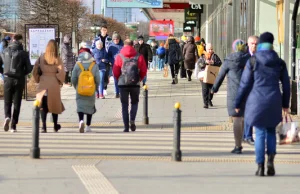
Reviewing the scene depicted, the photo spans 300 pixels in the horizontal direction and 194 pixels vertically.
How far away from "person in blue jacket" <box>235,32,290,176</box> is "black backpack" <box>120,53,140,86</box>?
5093 millimetres

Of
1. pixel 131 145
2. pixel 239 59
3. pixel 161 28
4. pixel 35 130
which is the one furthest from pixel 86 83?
pixel 161 28

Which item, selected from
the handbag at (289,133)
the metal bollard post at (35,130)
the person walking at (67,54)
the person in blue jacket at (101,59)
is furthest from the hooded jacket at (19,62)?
the person walking at (67,54)

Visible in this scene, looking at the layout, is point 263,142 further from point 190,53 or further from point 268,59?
point 190,53

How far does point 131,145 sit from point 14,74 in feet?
10.6

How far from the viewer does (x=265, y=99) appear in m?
10.2

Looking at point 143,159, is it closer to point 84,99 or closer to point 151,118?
point 84,99

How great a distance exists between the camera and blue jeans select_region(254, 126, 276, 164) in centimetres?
1022

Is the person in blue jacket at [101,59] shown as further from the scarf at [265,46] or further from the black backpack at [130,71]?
the scarf at [265,46]

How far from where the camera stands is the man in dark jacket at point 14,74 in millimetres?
15508

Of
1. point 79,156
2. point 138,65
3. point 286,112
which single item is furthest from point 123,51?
point 286,112

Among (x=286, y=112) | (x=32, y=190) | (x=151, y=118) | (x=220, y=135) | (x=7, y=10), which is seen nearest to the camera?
(x=32, y=190)

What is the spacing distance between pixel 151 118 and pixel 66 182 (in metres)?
8.57

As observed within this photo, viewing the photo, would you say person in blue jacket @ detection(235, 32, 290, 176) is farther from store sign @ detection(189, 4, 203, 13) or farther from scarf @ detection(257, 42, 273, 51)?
store sign @ detection(189, 4, 203, 13)

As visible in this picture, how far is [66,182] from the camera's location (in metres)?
9.60
